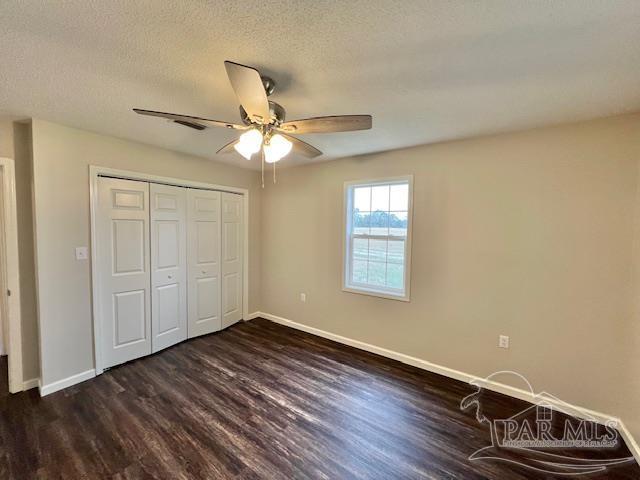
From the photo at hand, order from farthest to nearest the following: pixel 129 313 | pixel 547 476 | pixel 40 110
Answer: pixel 129 313, pixel 40 110, pixel 547 476

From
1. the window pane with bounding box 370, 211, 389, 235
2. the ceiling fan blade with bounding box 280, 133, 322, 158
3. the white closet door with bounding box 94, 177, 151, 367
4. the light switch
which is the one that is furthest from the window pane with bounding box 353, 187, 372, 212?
the light switch

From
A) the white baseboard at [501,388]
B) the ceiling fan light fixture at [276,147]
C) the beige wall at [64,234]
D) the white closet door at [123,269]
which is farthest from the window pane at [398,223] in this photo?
the beige wall at [64,234]

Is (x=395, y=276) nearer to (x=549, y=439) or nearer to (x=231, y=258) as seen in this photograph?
(x=549, y=439)

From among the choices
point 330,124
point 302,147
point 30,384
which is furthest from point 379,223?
point 30,384

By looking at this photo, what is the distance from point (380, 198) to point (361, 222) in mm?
367

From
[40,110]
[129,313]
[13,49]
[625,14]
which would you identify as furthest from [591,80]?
[129,313]

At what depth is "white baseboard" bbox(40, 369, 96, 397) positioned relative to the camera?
224cm

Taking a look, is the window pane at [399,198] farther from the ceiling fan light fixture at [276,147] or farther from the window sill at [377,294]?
the ceiling fan light fixture at [276,147]

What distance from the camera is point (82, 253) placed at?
2.43m

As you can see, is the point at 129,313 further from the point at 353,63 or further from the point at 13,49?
the point at 353,63

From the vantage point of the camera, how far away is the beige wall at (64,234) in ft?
7.22

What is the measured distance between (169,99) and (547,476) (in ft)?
11.0

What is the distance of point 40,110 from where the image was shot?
6.50ft

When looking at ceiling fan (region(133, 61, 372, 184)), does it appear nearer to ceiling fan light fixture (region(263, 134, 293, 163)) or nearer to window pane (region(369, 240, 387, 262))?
ceiling fan light fixture (region(263, 134, 293, 163))
